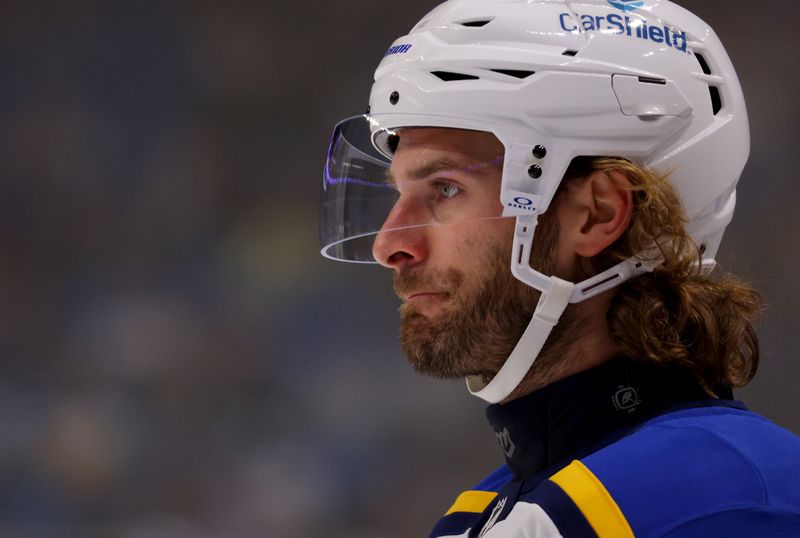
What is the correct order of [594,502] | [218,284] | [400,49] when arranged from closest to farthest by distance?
[594,502]
[400,49]
[218,284]

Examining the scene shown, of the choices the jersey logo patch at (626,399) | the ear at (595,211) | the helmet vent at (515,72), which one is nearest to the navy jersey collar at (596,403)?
the jersey logo patch at (626,399)

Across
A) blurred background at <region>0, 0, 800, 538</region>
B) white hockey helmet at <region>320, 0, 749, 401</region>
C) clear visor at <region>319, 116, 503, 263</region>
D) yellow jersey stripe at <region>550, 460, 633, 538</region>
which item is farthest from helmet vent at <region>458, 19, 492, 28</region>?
blurred background at <region>0, 0, 800, 538</region>

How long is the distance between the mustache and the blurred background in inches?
57.0

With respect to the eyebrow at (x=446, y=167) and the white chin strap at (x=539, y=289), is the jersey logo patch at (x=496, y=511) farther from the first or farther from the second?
the eyebrow at (x=446, y=167)

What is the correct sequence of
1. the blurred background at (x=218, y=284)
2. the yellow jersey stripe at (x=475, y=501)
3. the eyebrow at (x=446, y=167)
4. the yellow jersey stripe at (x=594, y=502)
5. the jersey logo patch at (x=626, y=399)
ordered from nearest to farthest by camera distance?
the yellow jersey stripe at (x=594, y=502), the jersey logo patch at (x=626, y=399), the eyebrow at (x=446, y=167), the yellow jersey stripe at (x=475, y=501), the blurred background at (x=218, y=284)

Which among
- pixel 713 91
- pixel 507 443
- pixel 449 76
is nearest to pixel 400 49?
pixel 449 76

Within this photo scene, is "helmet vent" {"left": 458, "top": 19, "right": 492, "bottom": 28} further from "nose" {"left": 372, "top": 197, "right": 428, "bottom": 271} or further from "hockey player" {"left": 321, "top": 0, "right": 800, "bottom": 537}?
"nose" {"left": 372, "top": 197, "right": 428, "bottom": 271}

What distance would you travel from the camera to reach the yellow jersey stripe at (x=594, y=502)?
41.4 inches

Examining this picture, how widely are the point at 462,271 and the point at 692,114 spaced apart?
37cm

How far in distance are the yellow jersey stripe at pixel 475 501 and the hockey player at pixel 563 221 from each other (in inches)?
3.4

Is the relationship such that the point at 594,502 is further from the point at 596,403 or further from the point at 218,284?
the point at 218,284

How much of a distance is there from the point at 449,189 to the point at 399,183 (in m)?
0.09

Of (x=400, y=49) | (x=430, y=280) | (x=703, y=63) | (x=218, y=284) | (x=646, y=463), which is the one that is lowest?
(x=646, y=463)

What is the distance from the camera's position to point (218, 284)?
2.86 meters
